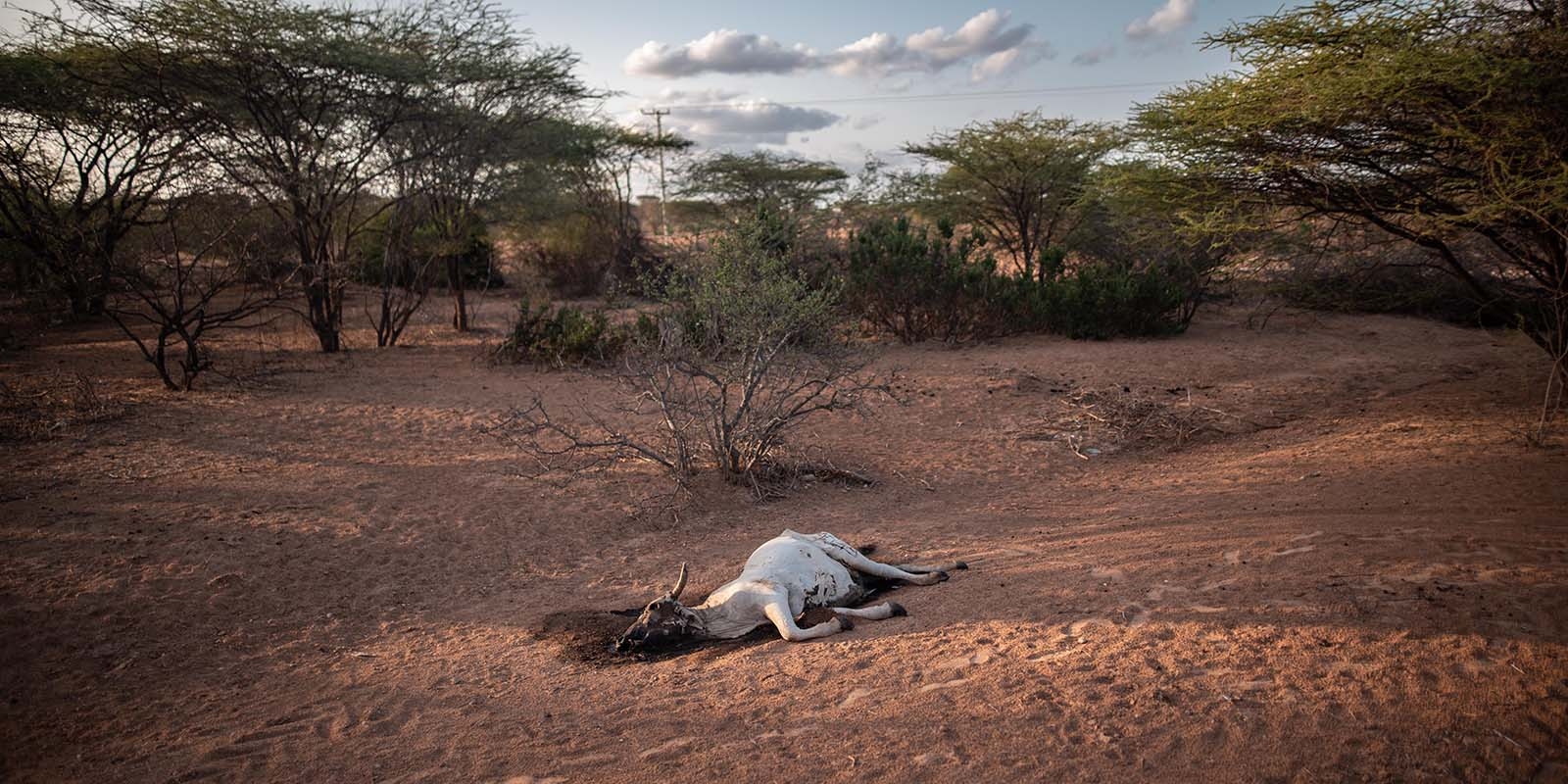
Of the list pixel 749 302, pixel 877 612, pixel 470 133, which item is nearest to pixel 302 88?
pixel 470 133

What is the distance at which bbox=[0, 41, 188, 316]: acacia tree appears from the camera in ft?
31.9

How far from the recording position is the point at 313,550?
527 cm

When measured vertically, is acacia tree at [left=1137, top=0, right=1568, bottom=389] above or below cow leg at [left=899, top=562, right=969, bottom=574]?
above

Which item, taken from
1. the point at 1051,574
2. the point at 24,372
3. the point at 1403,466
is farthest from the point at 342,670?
the point at 24,372

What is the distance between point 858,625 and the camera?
394 centimetres

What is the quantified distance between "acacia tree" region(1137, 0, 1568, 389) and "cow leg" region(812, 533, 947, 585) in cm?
448

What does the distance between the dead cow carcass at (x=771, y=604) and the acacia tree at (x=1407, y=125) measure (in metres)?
4.87

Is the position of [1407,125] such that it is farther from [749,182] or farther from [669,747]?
[749,182]

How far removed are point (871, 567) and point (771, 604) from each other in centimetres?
81

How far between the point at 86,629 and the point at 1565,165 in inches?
351

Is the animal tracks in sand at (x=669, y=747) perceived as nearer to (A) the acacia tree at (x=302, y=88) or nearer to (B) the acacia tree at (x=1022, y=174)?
(A) the acacia tree at (x=302, y=88)

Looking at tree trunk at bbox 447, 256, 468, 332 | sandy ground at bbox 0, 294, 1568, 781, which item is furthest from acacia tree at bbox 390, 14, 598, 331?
sandy ground at bbox 0, 294, 1568, 781

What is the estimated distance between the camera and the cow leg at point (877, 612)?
3990 mm

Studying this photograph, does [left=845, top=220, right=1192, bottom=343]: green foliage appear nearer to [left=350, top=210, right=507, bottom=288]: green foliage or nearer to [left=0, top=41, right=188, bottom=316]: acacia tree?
[left=350, top=210, right=507, bottom=288]: green foliage
